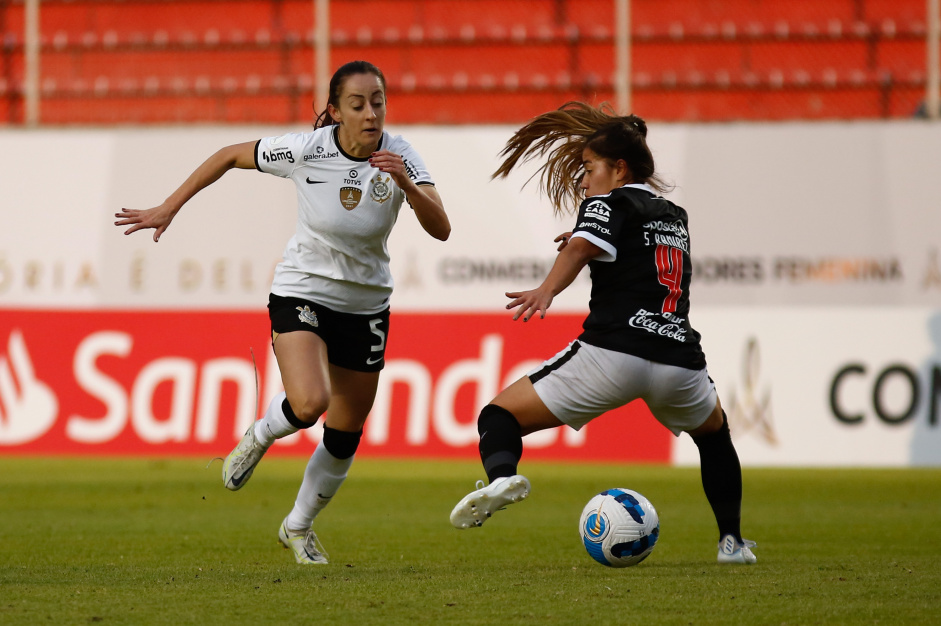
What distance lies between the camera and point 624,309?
4.86m

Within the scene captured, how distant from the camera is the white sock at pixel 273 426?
17.6ft

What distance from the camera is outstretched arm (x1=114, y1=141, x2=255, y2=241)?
5277 mm

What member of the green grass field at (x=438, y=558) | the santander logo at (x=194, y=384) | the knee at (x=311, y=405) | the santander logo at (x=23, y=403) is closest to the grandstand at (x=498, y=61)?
the santander logo at (x=194, y=384)

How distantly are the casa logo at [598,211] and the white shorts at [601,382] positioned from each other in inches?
19.5

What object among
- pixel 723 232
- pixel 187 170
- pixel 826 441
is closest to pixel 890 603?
pixel 826 441

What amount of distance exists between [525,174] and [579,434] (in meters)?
3.53

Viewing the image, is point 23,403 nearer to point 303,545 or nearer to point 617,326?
point 303,545

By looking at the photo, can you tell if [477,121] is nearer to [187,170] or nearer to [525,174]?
[525,174]

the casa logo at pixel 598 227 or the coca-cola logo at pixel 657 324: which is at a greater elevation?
the casa logo at pixel 598 227

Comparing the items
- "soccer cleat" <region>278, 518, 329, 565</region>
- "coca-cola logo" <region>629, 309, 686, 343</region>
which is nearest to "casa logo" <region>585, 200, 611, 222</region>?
"coca-cola logo" <region>629, 309, 686, 343</region>

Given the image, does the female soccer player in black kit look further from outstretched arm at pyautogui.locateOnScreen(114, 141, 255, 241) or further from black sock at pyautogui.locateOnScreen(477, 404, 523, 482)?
outstretched arm at pyautogui.locateOnScreen(114, 141, 255, 241)

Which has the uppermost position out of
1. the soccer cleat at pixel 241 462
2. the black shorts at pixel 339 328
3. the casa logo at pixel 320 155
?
the casa logo at pixel 320 155

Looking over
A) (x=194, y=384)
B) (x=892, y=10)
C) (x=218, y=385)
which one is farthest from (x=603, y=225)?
(x=892, y=10)

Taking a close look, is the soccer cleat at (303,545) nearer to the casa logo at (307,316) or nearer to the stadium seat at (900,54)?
the casa logo at (307,316)
